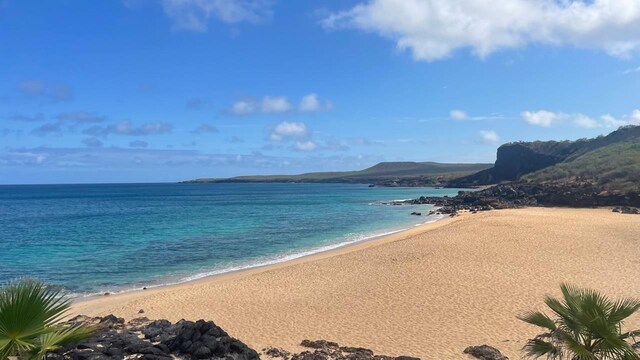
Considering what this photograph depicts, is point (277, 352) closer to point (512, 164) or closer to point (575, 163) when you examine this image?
point (575, 163)

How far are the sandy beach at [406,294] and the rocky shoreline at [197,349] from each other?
0.61 meters

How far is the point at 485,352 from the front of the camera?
33.1 ft

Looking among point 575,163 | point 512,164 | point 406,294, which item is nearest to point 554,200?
point 575,163

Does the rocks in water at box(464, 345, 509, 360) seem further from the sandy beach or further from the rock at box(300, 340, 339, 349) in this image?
the rock at box(300, 340, 339, 349)

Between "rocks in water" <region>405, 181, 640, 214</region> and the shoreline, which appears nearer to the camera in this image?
the shoreline

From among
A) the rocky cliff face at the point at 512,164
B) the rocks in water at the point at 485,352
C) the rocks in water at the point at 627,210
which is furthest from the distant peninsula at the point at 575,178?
the rocks in water at the point at 485,352

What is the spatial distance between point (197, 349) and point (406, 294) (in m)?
8.21

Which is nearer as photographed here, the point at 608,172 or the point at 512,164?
the point at 608,172

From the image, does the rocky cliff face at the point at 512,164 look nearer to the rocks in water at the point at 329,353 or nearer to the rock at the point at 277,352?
the rocks in water at the point at 329,353

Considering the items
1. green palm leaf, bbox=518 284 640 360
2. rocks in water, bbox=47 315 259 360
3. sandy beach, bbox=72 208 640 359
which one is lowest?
sandy beach, bbox=72 208 640 359

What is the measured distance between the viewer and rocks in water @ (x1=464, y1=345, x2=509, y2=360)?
388 inches

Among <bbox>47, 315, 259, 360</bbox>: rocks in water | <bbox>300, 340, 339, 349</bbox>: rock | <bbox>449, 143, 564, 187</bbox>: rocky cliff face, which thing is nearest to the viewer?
<bbox>47, 315, 259, 360</bbox>: rocks in water

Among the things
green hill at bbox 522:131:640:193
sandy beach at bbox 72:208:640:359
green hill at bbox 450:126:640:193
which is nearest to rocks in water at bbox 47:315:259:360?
sandy beach at bbox 72:208:640:359

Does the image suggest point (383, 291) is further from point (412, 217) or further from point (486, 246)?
point (412, 217)
